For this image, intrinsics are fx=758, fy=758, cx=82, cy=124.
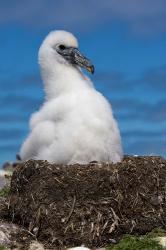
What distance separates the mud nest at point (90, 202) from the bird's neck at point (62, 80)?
152 centimetres

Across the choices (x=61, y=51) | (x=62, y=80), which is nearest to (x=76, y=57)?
(x=61, y=51)

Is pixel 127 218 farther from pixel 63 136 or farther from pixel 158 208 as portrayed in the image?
pixel 63 136

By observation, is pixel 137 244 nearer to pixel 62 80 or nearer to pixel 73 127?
pixel 73 127

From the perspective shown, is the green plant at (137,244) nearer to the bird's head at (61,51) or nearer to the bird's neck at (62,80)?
the bird's neck at (62,80)

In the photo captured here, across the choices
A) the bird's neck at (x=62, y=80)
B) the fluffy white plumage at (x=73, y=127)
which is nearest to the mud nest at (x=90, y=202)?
the fluffy white plumage at (x=73, y=127)

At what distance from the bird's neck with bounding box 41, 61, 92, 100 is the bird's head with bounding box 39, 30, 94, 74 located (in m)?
0.13

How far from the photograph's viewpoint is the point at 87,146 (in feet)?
44.5

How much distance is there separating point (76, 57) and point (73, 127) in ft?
6.30

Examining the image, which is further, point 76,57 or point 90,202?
point 76,57

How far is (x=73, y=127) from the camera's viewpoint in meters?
13.5

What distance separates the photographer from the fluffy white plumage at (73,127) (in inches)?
534

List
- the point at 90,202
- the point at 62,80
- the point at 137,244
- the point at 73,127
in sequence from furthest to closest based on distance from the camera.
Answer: the point at 62,80
the point at 73,127
the point at 90,202
the point at 137,244

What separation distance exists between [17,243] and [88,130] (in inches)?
92.8

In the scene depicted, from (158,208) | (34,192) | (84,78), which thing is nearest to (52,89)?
(84,78)
